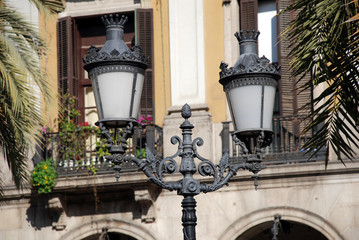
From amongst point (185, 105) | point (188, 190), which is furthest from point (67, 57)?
point (188, 190)

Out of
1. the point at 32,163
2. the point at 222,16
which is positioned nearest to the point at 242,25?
A: the point at 222,16

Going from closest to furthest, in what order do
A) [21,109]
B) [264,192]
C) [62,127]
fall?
[21,109] < [264,192] < [62,127]

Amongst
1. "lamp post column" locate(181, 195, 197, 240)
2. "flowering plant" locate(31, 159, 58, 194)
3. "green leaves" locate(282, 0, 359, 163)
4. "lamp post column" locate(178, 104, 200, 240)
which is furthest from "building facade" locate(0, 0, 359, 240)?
"lamp post column" locate(181, 195, 197, 240)

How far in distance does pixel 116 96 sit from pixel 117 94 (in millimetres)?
23

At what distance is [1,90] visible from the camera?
14031mm

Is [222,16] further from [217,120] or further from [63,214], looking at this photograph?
[63,214]

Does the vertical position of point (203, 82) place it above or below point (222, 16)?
below

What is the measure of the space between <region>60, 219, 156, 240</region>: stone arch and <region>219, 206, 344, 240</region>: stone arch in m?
1.46

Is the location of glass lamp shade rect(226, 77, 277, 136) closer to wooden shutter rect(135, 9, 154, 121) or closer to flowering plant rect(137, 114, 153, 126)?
flowering plant rect(137, 114, 153, 126)

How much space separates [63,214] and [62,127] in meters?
1.54

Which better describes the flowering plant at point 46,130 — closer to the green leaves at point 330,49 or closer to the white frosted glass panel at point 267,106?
the green leaves at point 330,49

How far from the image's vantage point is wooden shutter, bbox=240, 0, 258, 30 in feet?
57.2

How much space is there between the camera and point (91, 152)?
56.8ft

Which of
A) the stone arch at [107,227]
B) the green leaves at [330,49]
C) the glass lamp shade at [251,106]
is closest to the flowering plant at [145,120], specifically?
the stone arch at [107,227]
